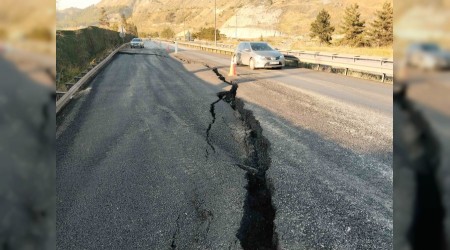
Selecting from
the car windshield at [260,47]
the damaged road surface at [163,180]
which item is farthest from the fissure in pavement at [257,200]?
the car windshield at [260,47]

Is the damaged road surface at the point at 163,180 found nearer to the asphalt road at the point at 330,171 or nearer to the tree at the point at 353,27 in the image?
the asphalt road at the point at 330,171

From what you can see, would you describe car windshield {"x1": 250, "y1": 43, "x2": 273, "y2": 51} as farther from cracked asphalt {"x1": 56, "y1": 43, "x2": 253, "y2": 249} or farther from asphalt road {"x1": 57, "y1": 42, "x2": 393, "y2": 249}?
cracked asphalt {"x1": 56, "y1": 43, "x2": 253, "y2": 249}

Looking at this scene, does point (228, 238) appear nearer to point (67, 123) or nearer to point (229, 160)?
point (229, 160)

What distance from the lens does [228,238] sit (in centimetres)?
280

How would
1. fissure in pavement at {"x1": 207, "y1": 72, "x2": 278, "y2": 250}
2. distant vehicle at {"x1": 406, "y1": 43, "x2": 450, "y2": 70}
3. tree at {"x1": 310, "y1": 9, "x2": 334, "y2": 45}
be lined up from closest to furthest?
1. distant vehicle at {"x1": 406, "y1": 43, "x2": 450, "y2": 70}
2. fissure in pavement at {"x1": 207, "y1": 72, "x2": 278, "y2": 250}
3. tree at {"x1": 310, "y1": 9, "x2": 334, "y2": 45}

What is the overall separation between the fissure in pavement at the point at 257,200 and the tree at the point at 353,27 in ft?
138

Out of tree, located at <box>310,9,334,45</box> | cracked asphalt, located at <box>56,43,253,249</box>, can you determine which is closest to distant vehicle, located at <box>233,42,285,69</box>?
cracked asphalt, located at <box>56,43,253,249</box>

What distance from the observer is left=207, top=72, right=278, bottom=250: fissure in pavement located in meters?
2.81

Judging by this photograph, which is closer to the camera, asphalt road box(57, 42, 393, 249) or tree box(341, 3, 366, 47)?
asphalt road box(57, 42, 393, 249)

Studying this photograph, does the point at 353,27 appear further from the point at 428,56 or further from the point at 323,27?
the point at 428,56

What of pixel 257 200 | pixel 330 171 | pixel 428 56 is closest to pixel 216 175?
pixel 257 200

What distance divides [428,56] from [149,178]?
378 centimetres

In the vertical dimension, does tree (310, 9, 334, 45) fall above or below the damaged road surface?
above

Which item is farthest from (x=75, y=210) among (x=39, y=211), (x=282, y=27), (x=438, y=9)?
(x=282, y=27)
